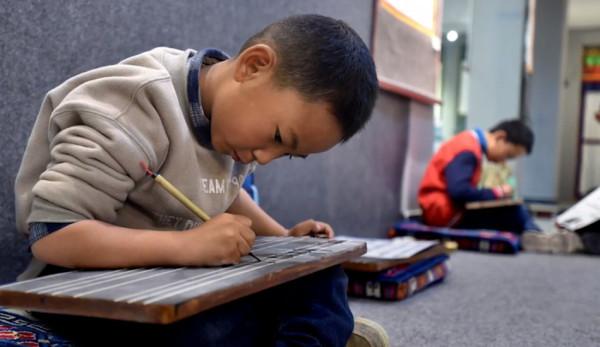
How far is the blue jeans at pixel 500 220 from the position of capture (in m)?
2.40

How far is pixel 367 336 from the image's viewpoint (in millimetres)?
765

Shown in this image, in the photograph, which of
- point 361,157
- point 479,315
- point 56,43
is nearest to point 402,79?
point 361,157

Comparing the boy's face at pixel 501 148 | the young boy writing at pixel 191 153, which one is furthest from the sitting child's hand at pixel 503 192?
the young boy writing at pixel 191 153

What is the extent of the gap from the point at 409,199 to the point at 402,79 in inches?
20.7

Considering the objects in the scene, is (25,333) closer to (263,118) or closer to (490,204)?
(263,118)

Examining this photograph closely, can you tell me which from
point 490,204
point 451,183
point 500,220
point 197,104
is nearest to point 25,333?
point 197,104

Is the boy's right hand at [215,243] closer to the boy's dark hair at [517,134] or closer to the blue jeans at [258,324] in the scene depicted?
the blue jeans at [258,324]

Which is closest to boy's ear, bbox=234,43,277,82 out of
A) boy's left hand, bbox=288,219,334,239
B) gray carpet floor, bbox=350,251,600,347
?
boy's left hand, bbox=288,219,334,239

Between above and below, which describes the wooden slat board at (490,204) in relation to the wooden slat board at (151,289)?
below

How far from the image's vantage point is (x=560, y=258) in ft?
6.91

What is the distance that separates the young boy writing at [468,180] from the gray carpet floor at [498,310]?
54cm

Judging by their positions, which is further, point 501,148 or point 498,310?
point 501,148

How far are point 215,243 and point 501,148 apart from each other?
2051 millimetres

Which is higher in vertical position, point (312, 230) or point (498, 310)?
point (312, 230)
